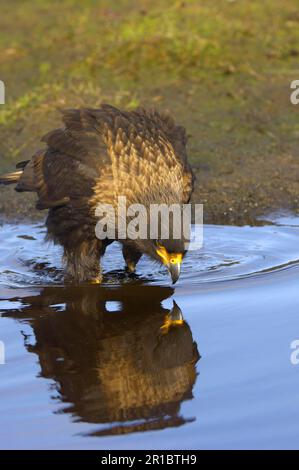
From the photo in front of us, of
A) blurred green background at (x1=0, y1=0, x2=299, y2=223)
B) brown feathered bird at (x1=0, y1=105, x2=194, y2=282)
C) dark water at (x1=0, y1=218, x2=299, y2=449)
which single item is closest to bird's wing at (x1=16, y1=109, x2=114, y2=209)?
brown feathered bird at (x1=0, y1=105, x2=194, y2=282)

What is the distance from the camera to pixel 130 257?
24.9ft

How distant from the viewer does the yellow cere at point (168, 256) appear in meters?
6.66

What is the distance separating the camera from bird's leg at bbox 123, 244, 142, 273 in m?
7.43

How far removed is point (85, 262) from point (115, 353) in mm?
1395

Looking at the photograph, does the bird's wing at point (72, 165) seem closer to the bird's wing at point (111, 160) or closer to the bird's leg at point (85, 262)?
the bird's wing at point (111, 160)

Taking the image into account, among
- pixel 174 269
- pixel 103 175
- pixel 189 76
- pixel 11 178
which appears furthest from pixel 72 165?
pixel 189 76

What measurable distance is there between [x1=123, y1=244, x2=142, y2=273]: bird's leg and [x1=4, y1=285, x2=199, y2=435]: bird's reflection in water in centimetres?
25

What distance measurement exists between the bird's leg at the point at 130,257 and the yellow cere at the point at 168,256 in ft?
1.82

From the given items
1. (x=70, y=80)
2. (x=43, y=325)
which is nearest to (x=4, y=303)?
(x=43, y=325)

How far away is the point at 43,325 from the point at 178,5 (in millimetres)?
7588

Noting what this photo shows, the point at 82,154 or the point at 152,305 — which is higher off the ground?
the point at 82,154

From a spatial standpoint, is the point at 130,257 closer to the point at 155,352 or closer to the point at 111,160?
the point at 111,160

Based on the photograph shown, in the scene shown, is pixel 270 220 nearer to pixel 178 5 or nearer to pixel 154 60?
pixel 154 60
